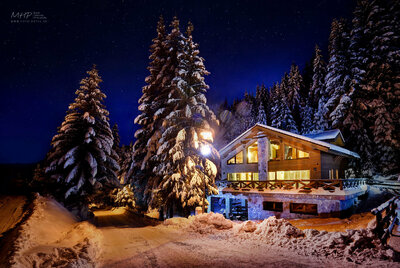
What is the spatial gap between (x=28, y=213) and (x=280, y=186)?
1962 centimetres

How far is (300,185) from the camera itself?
64.6 feet

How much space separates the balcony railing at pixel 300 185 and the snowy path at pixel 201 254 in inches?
434

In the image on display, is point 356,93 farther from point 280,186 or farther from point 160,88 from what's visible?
point 160,88

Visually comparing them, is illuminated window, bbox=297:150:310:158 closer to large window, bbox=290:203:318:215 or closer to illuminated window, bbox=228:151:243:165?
large window, bbox=290:203:318:215

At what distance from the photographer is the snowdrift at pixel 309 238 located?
7059 mm

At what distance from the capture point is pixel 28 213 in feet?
38.6

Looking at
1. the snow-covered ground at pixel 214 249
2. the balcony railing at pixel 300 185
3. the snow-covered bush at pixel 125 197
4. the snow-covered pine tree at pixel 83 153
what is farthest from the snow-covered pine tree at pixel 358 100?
the snow-covered bush at pixel 125 197

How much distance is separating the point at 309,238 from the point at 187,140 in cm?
1210

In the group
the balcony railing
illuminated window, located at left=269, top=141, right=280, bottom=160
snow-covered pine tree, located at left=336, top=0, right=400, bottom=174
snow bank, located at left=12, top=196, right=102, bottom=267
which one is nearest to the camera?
snow bank, located at left=12, top=196, right=102, bottom=267

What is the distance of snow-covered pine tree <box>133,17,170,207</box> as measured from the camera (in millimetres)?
19594

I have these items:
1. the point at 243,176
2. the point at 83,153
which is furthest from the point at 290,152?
the point at 83,153

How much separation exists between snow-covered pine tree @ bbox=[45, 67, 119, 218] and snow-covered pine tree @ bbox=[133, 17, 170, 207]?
9.33 feet

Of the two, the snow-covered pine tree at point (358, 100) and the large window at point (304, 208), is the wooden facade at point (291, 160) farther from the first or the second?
the snow-covered pine tree at point (358, 100)

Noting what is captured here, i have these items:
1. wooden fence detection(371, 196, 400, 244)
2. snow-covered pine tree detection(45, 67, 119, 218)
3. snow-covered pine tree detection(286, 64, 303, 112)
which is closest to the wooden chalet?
wooden fence detection(371, 196, 400, 244)
